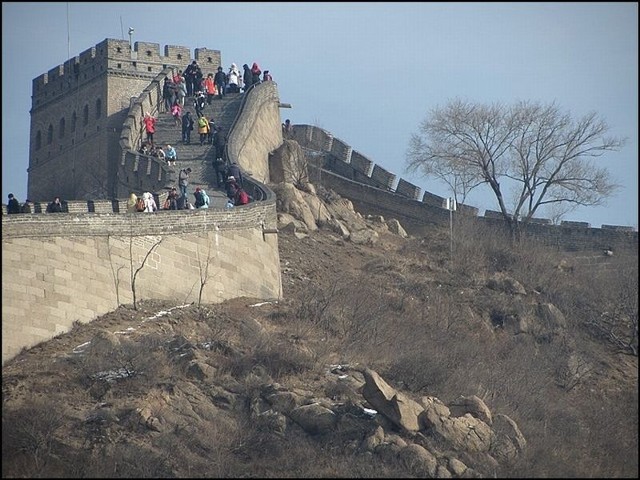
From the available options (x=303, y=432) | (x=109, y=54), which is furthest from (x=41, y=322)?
(x=109, y=54)

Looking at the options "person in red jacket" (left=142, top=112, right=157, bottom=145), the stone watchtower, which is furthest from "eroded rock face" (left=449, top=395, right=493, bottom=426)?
the stone watchtower

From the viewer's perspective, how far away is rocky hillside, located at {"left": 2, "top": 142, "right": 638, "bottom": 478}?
38.1 metres

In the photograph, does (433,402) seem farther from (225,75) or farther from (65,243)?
(225,75)

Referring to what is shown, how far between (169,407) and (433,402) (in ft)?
15.7

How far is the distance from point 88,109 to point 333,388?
896 inches

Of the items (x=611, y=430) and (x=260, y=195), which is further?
(x=260, y=195)

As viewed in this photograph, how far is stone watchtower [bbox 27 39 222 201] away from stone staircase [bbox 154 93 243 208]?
1751 millimetres

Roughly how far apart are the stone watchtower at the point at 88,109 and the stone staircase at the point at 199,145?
69.0 inches

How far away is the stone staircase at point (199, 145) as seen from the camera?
174 ft

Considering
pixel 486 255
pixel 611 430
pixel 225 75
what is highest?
pixel 225 75

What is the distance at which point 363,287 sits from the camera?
50.9 meters

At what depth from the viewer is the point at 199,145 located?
5669cm

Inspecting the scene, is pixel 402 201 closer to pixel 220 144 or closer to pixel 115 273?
pixel 220 144

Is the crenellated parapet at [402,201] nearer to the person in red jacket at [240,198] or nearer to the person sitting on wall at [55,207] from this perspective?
the person in red jacket at [240,198]
